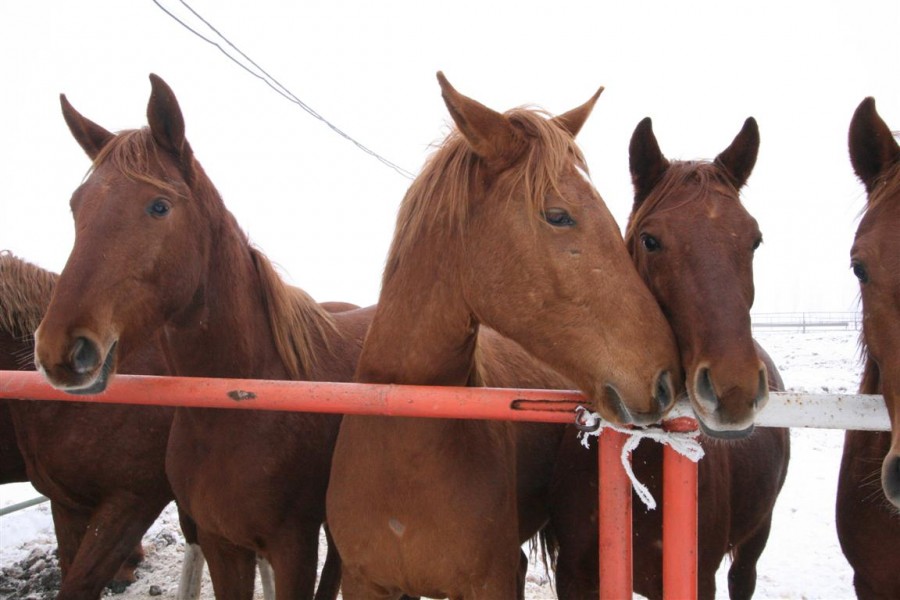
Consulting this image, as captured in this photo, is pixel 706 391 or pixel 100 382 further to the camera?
pixel 100 382

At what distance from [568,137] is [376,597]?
1835 mm

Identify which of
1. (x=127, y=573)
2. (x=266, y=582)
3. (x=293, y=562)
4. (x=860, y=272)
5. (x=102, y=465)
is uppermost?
(x=860, y=272)

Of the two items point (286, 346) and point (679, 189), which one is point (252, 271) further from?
point (679, 189)

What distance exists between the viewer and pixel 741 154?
251 centimetres

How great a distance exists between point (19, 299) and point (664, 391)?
380 cm

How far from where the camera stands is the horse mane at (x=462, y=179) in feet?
6.11

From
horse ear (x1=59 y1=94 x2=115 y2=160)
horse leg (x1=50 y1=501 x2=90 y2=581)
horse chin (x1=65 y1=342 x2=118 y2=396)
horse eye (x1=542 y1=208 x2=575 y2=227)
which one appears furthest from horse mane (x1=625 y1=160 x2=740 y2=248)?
horse leg (x1=50 y1=501 x2=90 y2=581)

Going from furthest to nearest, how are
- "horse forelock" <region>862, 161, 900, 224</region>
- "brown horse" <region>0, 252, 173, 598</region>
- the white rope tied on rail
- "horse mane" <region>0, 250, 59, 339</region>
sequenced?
"horse mane" <region>0, 250, 59, 339</region> < "brown horse" <region>0, 252, 173, 598</region> < "horse forelock" <region>862, 161, 900, 224</region> < the white rope tied on rail

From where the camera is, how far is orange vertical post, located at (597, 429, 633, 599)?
166 centimetres

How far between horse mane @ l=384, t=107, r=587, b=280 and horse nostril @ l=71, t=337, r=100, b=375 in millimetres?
980

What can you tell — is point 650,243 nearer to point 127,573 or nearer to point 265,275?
point 265,275

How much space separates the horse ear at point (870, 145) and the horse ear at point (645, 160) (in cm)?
69

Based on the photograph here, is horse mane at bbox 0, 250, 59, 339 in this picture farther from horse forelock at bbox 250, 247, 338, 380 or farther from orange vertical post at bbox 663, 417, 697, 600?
orange vertical post at bbox 663, 417, 697, 600

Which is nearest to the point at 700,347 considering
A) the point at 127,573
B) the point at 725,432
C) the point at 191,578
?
the point at 725,432
